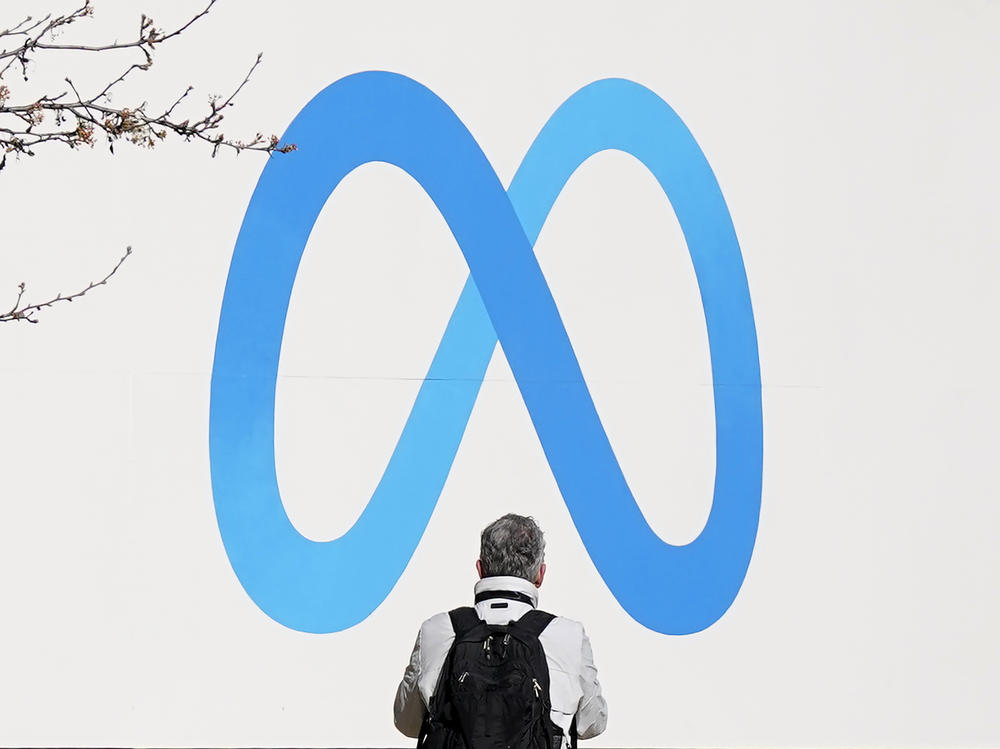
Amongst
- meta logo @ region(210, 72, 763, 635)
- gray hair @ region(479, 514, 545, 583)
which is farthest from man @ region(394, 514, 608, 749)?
meta logo @ region(210, 72, 763, 635)

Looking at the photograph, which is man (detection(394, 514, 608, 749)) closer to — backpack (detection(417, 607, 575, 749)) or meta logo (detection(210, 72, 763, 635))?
backpack (detection(417, 607, 575, 749))

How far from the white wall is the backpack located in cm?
204

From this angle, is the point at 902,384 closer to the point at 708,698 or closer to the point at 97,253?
the point at 708,698

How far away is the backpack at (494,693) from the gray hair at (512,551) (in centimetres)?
14

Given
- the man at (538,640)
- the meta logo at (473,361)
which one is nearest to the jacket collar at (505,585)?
the man at (538,640)

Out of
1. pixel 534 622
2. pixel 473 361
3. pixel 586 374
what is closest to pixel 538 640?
pixel 534 622

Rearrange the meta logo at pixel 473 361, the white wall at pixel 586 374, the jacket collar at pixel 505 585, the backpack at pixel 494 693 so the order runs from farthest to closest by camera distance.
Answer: the meta logo at pixel 473 361
the white wall at pixel 586 374
the jacket collar at pixel 505 585
the backpack at pixel 494 693

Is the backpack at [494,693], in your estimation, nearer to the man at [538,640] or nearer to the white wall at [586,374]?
the man at [538,640]

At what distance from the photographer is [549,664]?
2.54m

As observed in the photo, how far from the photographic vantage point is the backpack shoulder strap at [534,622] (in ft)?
8.38

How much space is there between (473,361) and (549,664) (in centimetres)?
224

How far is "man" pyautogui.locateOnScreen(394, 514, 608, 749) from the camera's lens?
A: 2551 mm

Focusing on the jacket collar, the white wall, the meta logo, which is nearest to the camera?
the jacket collar

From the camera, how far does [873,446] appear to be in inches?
203
